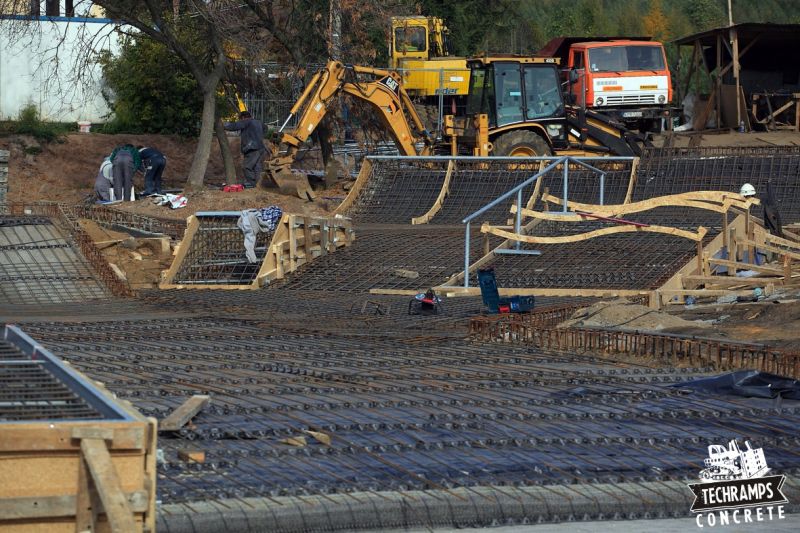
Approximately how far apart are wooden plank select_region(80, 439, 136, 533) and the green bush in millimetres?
26136

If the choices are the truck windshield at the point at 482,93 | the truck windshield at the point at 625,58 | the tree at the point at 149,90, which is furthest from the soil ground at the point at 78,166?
the truck windshield at the point at 625,58

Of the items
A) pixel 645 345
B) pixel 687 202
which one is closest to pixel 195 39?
pixel 687 202

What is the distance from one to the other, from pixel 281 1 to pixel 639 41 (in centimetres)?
807

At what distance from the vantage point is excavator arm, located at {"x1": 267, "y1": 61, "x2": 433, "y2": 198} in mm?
22172

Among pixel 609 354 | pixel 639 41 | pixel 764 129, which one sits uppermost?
pixel 639 41

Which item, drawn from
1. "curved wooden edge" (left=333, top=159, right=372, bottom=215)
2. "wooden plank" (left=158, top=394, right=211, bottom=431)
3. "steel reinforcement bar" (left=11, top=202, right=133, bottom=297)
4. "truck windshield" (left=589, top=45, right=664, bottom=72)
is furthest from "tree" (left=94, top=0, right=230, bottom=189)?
"wooden plank" (left=158, top=394, right=211, bottom=431)

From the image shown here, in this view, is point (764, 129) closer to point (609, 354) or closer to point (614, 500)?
point (609, 354)

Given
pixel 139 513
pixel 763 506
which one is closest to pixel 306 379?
pixel 763 506

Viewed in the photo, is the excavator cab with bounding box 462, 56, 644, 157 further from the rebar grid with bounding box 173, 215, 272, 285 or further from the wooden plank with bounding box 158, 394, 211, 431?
the wooden plank with bounding box 158, 394, 211, 431

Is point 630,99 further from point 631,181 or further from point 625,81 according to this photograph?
point 631,181

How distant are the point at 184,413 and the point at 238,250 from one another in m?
10.1

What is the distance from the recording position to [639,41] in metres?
29.1

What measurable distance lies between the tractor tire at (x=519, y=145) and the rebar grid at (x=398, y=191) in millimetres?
1730

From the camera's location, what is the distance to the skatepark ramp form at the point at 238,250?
16547 mm
